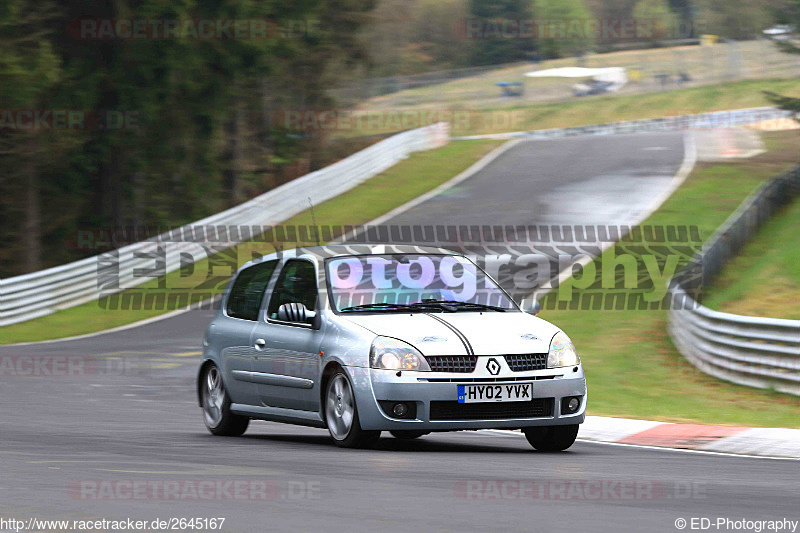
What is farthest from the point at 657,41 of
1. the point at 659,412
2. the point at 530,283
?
the point at 659,412

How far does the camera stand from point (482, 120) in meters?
71.4

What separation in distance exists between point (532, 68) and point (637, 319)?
65.0m

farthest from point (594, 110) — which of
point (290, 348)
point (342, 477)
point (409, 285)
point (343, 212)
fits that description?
point (342, 477)

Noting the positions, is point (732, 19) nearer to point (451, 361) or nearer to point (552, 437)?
point (552, 437)

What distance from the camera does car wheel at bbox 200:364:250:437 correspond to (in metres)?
11.1

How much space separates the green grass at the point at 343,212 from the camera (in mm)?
25820

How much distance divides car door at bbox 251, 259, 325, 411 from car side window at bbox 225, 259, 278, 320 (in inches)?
7.9

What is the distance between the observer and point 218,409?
11.2m

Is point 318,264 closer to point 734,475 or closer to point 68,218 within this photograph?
point 734,475
